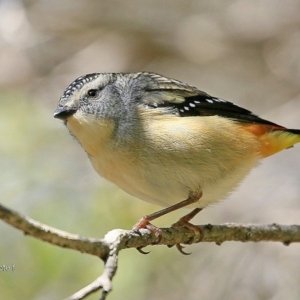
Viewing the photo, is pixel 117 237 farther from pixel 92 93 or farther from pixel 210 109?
pixel 210 109

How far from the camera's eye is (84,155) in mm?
6891

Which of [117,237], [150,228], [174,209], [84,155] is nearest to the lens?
[117,237]

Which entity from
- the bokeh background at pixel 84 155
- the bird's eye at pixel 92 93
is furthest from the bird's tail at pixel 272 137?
the bokeh background at pixel 84 155

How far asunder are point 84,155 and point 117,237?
156 inches

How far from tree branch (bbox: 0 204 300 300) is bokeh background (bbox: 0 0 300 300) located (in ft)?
4.01

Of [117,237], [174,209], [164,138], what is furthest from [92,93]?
[117,237]

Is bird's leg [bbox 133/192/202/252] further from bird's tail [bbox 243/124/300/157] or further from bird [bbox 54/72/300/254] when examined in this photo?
bird's tail [bbox 243/124/300/157]

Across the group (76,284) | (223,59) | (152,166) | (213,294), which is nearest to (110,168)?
(152,166)

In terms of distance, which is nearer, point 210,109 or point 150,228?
point 150,228

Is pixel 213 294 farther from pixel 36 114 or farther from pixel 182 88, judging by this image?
pixel 36 114

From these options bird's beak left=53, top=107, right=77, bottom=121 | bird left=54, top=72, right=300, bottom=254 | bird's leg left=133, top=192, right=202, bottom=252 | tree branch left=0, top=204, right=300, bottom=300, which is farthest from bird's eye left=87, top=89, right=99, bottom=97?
tree branch left=0, top=204, right=300, bottom=300

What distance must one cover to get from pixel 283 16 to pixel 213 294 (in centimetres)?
442

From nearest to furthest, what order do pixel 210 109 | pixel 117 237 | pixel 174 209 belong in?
pixel 117 237 → pixel 174 209 → pixel 210 109

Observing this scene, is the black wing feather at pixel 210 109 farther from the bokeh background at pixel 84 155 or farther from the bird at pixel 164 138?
the bokeh background at pixel 84 155
